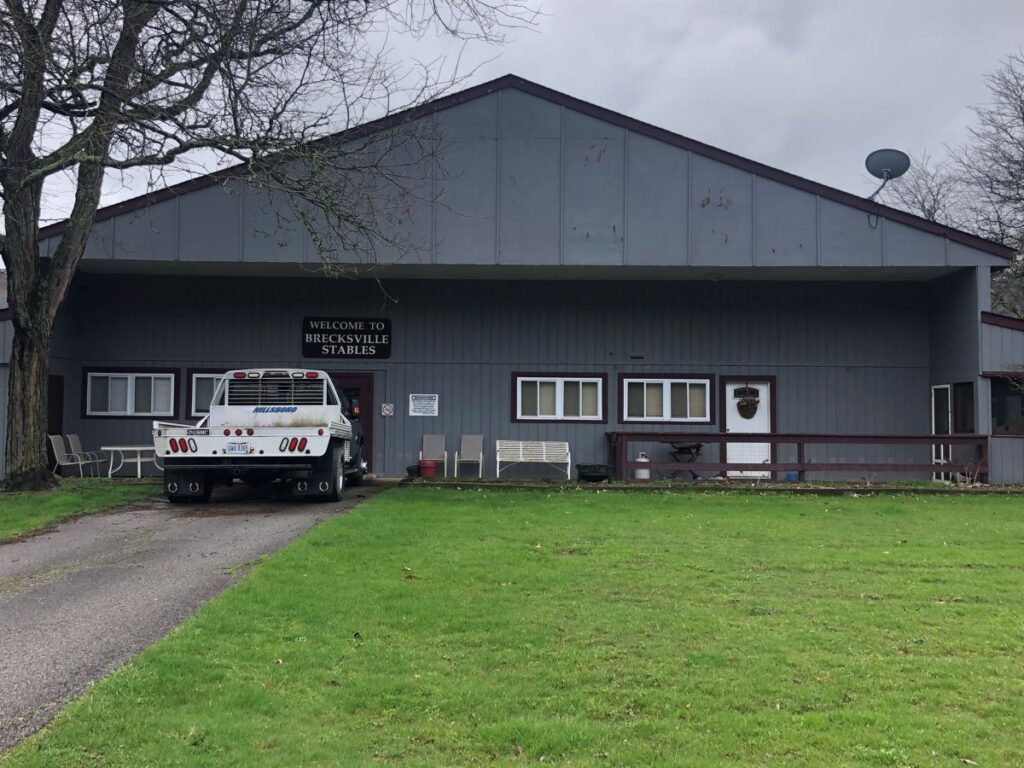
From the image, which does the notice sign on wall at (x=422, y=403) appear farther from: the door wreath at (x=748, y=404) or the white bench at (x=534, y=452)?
the door wreath at (x=748, y=404)

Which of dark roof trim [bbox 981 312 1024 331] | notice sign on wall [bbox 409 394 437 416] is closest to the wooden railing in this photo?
dark roof trim [bbox 981 312 1024 331]

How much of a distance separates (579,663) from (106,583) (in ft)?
14.9

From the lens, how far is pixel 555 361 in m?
18.2

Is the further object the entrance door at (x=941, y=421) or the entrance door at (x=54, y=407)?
the entrance door at (x=941, y=421)

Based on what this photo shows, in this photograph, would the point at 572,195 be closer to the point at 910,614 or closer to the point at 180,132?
the point at 180,132

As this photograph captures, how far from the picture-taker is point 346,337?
18.2 meters

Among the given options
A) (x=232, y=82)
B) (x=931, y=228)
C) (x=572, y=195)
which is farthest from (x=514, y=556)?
(x=931, y=228)

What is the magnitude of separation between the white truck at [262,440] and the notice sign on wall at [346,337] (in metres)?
4.49

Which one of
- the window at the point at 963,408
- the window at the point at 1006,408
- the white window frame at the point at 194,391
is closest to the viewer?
the window at the point at 1006,408

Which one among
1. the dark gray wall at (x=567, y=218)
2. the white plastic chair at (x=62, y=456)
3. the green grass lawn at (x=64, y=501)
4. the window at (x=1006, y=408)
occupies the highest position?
the dark gray wall at (x=567, y=218)

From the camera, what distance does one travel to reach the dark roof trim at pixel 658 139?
1598 centimetres

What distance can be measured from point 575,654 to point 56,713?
9.16ft

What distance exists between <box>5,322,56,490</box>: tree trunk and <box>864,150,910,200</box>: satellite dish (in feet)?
55.9

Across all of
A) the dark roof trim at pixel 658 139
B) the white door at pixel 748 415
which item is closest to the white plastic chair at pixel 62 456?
the dark roof trim at pixel 658 139
